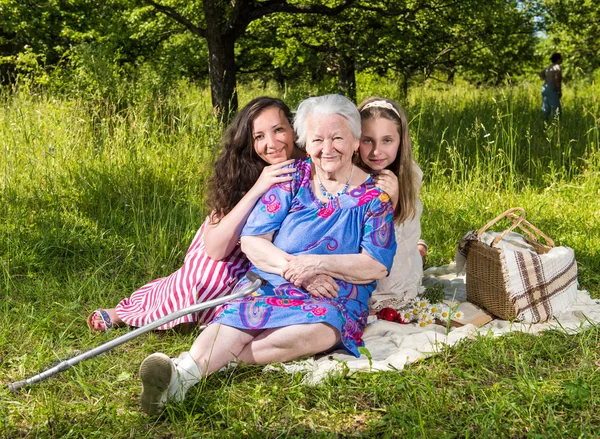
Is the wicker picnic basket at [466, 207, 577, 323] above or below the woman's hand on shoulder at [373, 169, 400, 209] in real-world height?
below

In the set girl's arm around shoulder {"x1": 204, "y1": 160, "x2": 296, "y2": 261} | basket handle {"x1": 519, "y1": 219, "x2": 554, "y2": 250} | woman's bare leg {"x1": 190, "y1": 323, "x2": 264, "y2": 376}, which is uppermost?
girl's arm around shoulder {"x1": 204, "y1": 160, "x2": 296, "y2": 261}

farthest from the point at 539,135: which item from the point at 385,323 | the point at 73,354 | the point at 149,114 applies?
the point at 73,354

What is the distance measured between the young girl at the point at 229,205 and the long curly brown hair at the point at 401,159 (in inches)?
16.3

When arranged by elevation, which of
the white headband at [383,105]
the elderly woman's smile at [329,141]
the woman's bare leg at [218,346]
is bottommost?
the woman's bare leg at [218,346]

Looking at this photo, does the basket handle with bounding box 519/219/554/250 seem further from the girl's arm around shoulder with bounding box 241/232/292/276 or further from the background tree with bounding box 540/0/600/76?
the background tree with bounding box 540/0/600/76

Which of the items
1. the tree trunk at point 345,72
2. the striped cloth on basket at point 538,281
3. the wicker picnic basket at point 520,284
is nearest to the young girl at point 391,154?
the wicker picnic basket at point 520,284

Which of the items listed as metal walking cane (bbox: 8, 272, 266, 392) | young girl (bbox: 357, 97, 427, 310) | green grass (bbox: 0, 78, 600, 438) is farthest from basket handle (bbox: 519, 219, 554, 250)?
metal walking cane (bbox: 8, 272, 266, 392)

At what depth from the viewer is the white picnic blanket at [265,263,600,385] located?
2.91 metres

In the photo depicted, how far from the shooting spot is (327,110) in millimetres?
2998

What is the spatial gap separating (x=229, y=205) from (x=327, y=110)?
74 cm

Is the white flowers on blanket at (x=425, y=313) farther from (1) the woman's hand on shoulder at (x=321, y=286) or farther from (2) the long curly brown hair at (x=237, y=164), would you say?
(2) the long curly brown hair at (x=237, y=164)

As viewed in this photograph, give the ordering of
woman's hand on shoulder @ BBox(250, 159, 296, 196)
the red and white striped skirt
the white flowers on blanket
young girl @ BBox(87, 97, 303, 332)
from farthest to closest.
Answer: the white flowers on blanket < the red and white striped skirt < young girl @ BBox(87, 97, 303, 332) < woman's hand on shoulder @ BBox(250, 159, 296, 196)

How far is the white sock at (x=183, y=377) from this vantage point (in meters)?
2.57

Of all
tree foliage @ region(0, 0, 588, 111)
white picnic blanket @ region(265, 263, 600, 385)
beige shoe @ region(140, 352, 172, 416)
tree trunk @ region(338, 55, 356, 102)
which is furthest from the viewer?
tree trunk @ region(338, 55, 356, 102)
